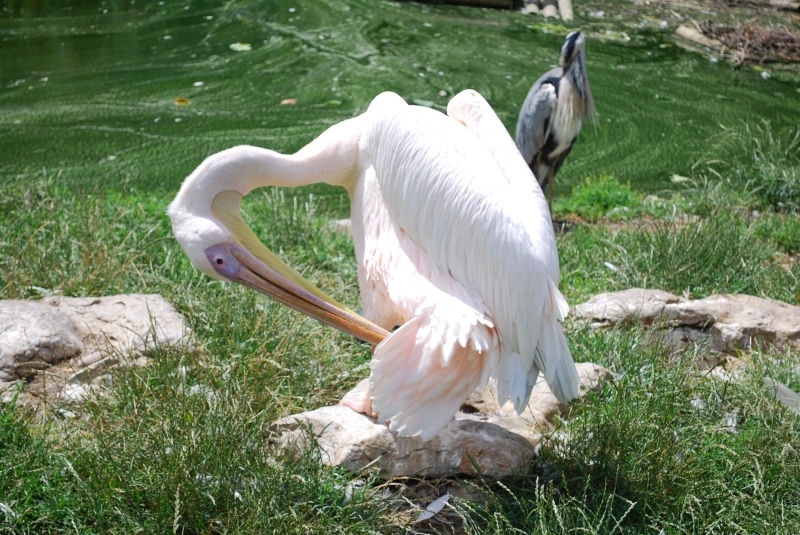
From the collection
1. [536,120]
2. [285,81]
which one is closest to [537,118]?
[536,120]

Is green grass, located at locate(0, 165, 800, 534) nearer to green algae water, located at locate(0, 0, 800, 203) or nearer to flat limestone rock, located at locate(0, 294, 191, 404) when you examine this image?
flat limestone rock, located at locate(0, 294, 191, 404)

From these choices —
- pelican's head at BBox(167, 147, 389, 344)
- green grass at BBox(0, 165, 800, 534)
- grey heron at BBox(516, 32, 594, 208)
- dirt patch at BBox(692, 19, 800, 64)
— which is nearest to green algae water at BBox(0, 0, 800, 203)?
dirt patch at BBox(692, 19, 800, 64)

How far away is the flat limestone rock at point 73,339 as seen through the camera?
2736mm

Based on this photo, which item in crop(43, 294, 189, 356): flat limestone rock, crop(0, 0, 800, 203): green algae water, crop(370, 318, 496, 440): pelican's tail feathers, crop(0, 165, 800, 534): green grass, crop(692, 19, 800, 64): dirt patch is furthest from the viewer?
crop(692, 19, 800, 64): dirt patch

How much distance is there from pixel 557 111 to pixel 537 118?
0.15 m

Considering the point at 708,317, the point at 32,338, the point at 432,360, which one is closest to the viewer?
the point at 432,360

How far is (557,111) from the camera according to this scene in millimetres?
5320

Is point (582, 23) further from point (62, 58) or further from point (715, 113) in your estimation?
point (62, 58)

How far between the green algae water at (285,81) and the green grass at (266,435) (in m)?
2.04

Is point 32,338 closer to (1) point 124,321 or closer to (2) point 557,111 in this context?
(1) point 124,321

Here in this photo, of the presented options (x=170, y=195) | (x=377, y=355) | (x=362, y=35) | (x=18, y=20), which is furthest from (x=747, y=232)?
(x=18, y=20)

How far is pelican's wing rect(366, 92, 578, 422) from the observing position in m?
2.26

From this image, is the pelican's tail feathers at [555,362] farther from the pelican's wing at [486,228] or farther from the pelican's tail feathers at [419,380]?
the pelican's tail feathers at [419,380]

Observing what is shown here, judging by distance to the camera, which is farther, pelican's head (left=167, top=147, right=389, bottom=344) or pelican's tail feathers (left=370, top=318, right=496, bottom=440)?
pelican's head (left=167, top=147, right=389, bottom=344)
